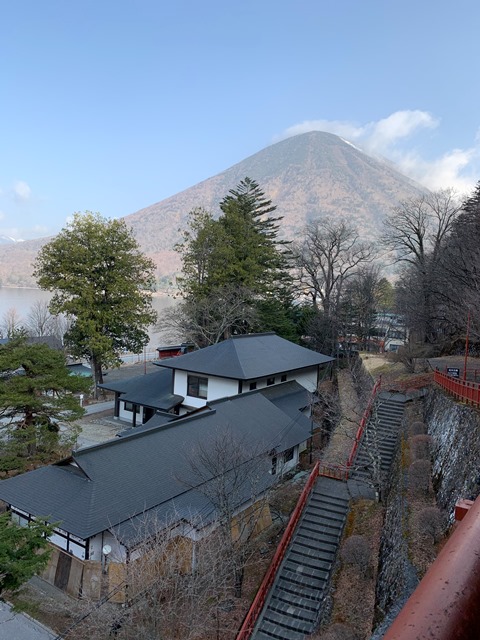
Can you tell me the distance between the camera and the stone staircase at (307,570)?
10.8 m

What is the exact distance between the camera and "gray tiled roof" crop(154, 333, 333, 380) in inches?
933

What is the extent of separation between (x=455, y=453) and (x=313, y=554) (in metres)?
5.10

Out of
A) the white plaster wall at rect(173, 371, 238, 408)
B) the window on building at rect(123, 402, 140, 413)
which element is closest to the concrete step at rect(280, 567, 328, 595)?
the white plaster wall at rect(173, 371, 238, 408)

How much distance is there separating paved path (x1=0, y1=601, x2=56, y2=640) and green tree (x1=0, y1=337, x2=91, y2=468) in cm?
584

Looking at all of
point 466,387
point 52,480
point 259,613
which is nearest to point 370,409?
point 466,387

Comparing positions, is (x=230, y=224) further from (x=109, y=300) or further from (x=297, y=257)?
(x=109, y=300)

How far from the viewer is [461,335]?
28.6m

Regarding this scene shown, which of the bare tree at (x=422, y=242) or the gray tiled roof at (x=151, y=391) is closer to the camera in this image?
the gray tiled roof at (x=151, y=391)

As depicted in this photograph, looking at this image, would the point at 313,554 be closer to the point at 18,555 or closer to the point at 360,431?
the point at 360,431

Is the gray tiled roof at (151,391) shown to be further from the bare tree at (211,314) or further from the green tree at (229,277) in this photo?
the green tree at (229,277)

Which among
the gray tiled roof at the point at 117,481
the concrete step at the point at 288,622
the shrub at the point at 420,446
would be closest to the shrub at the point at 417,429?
the shrub at the point at 420,446

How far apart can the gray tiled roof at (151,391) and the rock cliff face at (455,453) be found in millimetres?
14148

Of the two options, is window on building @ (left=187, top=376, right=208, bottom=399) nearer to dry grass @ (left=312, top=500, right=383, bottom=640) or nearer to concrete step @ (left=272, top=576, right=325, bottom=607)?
dry grass @ (left=312, top=500, right=383, bottom=640)

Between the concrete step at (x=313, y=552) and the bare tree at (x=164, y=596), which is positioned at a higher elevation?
the bare tree at (x=164, y=596)
